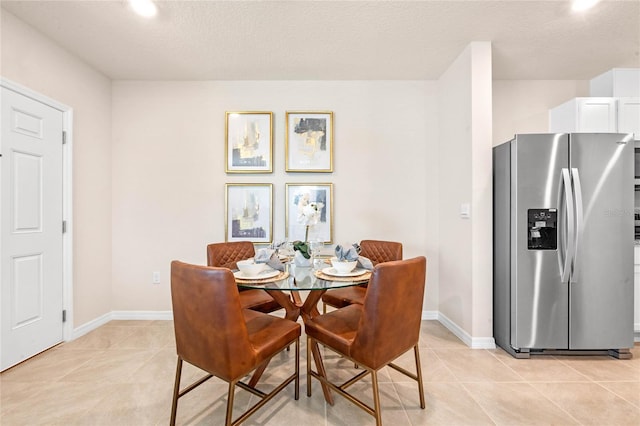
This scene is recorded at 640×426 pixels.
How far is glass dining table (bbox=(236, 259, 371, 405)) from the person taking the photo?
1553 millimetres

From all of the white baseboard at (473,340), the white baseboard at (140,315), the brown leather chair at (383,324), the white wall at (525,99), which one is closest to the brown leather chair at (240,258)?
the brown leather chair at (383,324)

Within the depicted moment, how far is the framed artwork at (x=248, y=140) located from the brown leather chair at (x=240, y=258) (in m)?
0.98

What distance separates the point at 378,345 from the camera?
55.4 inches

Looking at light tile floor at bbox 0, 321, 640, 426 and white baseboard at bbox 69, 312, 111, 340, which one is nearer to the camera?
light tile floor at bbox 0, 321, 640, 426

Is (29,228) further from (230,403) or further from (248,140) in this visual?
(230,403)

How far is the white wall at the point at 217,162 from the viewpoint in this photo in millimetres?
3217

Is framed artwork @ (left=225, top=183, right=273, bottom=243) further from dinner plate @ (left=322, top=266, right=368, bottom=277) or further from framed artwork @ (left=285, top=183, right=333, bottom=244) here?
dinner plate @ (left=322, top=266, right=368, bottom=277)

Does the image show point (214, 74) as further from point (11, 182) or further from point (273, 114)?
point (11, 182)

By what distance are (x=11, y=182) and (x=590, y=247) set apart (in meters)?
4.71

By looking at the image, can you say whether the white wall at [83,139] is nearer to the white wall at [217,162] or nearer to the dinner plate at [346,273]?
the white wall at [217,162]

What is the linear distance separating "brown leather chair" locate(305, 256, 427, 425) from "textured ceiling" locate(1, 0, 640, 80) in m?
1.98

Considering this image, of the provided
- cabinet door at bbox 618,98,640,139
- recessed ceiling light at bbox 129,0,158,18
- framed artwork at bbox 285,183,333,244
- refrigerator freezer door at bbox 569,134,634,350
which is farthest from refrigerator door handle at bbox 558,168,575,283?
recessed ceiling light at bbox 129,0,158,18

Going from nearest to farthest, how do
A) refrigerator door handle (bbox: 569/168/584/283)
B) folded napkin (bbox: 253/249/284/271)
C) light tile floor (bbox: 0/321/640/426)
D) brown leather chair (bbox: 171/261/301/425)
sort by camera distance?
brown leather chair (bbox: 171/261/301/425)
light tile floor (bbox: 0/321/640/426)
folded napkin (bbox: 253/249/284/271)
refrigerator door handle (bbox: 569/168/584/283)

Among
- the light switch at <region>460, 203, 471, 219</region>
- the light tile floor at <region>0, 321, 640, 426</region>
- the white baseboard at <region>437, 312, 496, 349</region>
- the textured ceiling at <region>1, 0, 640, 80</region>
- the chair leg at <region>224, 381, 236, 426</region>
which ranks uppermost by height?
the textured ceiling at <region>1, 0, 640, 80</region>
